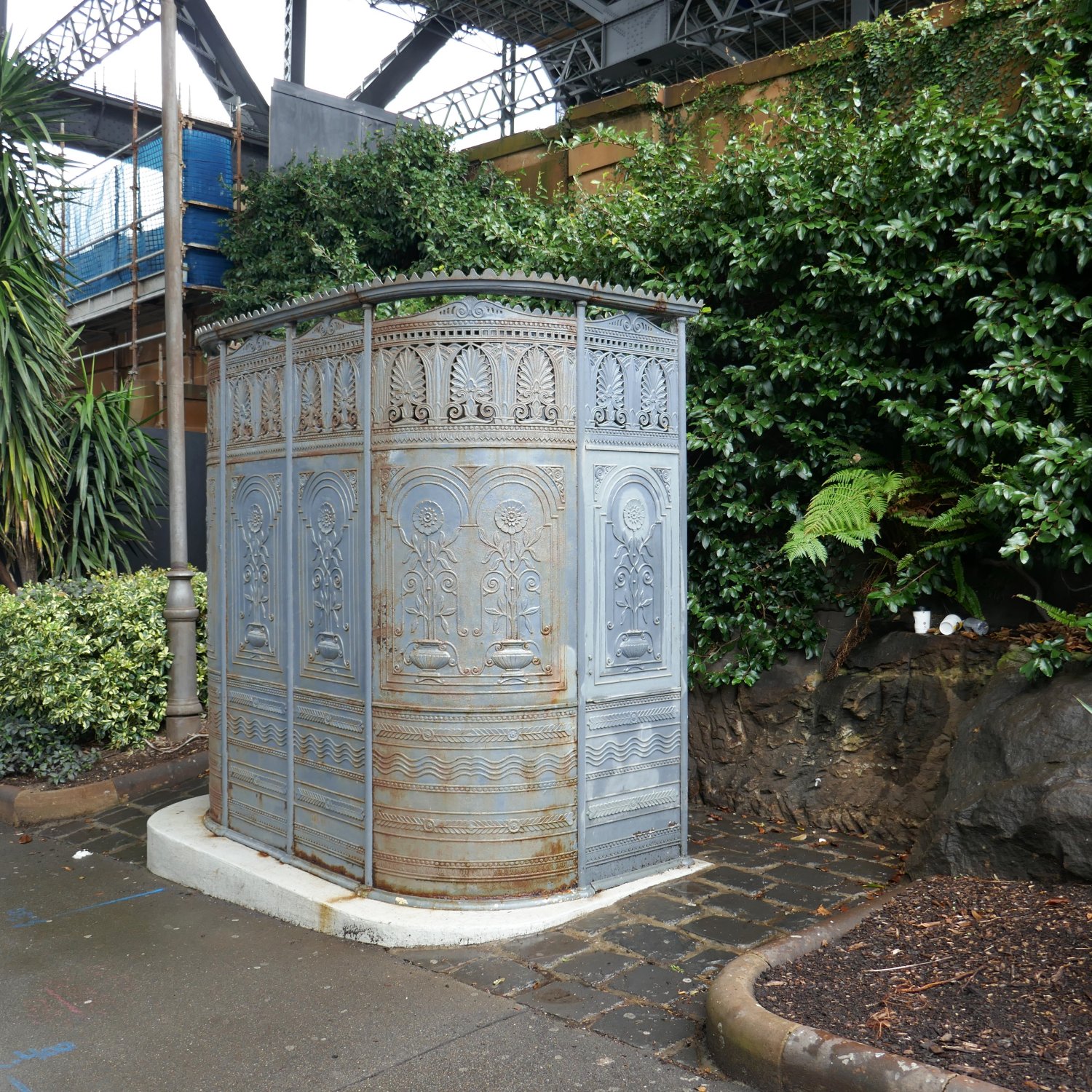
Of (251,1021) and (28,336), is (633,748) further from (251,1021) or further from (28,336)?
(28,336)

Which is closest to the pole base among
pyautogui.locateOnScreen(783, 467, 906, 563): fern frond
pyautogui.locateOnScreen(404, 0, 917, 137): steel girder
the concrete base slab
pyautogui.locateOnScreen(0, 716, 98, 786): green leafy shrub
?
pyautogui.locateOnScreen(0, 716, 98, 786): green leafy shrub

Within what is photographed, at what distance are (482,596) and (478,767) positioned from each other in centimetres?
80

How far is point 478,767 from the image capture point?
16.1 ft

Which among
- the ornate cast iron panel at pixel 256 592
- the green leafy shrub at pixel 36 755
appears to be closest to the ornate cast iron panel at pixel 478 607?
the ornate cast iron panel at pixel 256 592

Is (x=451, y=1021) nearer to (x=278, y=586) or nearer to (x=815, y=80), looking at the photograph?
(x=278, y=586)

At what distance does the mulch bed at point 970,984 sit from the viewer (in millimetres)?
3195

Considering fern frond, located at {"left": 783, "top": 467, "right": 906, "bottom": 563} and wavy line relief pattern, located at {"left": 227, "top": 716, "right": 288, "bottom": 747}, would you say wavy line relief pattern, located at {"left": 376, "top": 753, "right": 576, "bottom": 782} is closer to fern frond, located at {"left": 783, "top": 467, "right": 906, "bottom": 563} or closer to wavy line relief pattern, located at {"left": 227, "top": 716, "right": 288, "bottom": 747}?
wavy line relief pattern, located at {"left": 227, "top": 716, "right": 288, "bottom": 747}

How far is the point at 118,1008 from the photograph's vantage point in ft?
13.9

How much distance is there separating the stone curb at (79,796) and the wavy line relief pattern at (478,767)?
3.41 meters

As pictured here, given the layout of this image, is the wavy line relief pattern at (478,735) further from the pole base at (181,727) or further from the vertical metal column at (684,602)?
the pole base at (181,727)

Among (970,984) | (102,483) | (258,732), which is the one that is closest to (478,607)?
(258,732)

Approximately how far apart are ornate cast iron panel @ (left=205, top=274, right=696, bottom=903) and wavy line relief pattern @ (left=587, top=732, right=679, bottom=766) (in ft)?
0.05

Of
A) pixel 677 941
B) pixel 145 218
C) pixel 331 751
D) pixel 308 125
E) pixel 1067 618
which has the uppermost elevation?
pixel 308 125

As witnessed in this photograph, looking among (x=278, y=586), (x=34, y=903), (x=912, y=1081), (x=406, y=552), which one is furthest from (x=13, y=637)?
(x=912, y=1081)
